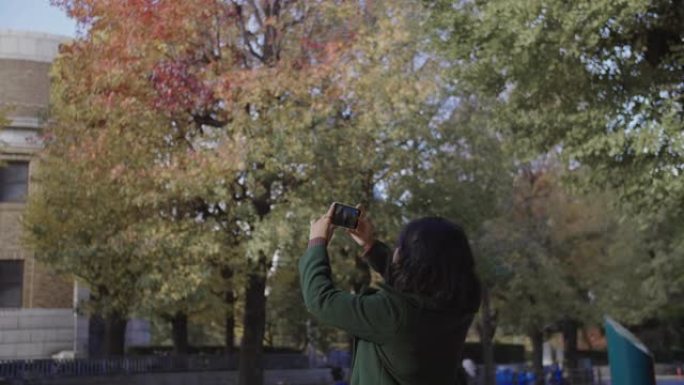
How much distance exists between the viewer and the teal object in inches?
191

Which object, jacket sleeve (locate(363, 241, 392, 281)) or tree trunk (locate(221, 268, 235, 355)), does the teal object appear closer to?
jacket sleeve (locate(363, 241, 392, 281))

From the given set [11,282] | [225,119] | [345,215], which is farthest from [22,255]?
[345,215]

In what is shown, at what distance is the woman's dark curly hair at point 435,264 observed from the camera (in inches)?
107

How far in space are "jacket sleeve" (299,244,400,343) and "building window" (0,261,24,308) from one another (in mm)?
25047

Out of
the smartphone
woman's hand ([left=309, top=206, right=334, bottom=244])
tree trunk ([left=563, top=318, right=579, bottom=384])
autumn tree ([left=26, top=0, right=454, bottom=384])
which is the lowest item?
tree trunk ([left=563, top=318, right=579, bottom=384])

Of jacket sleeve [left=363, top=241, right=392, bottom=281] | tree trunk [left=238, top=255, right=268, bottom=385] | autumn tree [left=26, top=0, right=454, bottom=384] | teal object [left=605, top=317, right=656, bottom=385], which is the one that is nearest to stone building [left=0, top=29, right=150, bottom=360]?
autumn tree [left=26, top=0, right=454, bottom=384]

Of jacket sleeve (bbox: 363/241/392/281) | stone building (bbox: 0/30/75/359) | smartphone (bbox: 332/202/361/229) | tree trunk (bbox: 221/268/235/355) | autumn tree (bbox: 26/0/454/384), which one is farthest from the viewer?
stone building (bbox: 0/30/75/359)

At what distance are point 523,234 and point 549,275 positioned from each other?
173cm

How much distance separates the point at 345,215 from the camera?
292 centimetres

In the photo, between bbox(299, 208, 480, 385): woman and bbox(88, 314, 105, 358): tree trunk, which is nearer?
bbox(299, 208, 480, 385): woman

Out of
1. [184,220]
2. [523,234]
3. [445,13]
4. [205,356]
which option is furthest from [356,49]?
[523,234]

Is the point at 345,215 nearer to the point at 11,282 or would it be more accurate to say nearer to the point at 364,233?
the point at 364,233

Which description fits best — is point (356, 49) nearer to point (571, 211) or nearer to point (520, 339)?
point (571, 211)

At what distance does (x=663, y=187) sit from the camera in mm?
11352
